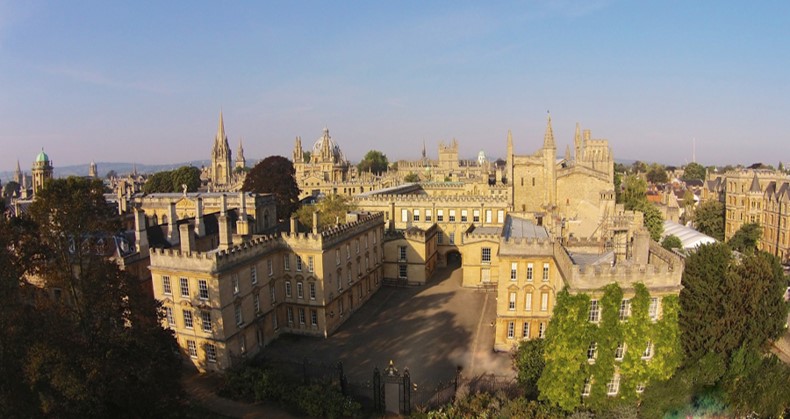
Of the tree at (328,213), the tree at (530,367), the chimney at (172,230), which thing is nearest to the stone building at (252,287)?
the chimney at (172,230)

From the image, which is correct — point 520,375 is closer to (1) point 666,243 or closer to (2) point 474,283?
(2) point 474,283

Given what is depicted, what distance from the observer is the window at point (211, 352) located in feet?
103

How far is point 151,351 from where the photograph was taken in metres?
23.2

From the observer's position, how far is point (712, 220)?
77938 millimetres

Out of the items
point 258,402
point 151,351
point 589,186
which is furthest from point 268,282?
point 589,186

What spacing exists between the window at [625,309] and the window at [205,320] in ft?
76.1

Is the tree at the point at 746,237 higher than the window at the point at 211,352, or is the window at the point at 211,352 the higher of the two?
the tree at the point at 746,237

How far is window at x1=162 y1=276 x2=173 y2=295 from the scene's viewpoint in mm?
31781

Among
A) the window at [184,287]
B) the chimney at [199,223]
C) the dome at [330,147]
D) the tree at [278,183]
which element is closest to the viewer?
the window at [184,287]

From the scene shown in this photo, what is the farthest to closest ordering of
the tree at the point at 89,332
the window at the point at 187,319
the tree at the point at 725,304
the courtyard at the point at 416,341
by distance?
the courtyard at the point at 416,341
the window at the point at 187,319
the tree at the point at 725,304
the tree at the point at 89,332

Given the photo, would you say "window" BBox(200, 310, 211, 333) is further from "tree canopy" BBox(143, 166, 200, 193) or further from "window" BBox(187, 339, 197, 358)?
"tree canopy" BBox(143, 166, 200, 193)

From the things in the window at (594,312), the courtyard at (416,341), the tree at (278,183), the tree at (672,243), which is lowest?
the courtyard at (416,341)

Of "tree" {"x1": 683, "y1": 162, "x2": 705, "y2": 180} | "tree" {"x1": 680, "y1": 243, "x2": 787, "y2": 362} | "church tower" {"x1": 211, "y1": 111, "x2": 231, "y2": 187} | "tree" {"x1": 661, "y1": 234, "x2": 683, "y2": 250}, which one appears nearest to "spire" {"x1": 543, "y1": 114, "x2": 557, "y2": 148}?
"tree" {"x1": 661, "y1": 234, "x2": 683, "y2": 250}

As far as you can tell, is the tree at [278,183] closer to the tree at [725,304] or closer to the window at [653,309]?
the tree at [725,304]
